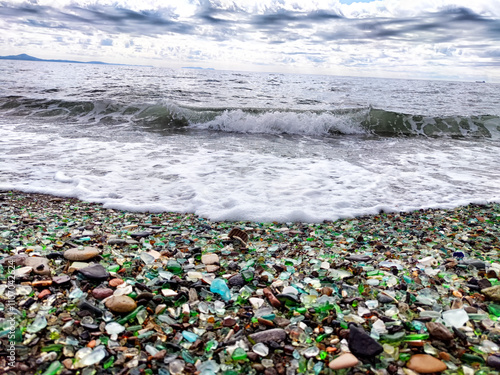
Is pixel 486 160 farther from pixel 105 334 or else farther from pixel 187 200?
pixel 105 334

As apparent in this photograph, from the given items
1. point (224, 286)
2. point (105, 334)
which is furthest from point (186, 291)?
point (105, 334)

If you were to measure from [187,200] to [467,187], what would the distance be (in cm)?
517

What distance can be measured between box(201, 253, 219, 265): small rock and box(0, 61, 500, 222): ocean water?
130 centimetres

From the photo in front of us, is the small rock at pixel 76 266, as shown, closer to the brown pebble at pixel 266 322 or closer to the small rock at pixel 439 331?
the brown pebble at pixel 266 322

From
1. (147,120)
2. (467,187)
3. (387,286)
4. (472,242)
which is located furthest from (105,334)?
(147,120)

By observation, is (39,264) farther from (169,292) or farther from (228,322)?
(228,322)

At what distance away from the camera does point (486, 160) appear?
27.1 ft

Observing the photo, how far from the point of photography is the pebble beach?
63.9 inches

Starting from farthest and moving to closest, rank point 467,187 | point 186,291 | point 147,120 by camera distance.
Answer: point 147,120, point 467,187, point 186,291

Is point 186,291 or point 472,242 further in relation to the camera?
point 472,242

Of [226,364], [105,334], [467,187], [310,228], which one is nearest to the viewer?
[226,364]

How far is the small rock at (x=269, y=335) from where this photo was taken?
69.8 inches

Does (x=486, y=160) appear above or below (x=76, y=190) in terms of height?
above

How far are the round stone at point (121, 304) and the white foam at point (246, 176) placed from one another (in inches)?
86.3
